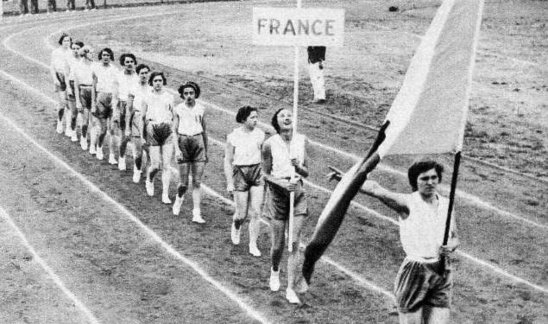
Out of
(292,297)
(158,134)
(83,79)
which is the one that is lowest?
(292,297)

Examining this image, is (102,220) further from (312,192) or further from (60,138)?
(60,138)

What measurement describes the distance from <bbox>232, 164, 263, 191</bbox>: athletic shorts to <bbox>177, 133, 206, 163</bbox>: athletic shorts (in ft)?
3.24

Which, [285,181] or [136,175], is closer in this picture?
[285,181]

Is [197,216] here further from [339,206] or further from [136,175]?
[339,206]

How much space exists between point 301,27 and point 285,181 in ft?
6.25

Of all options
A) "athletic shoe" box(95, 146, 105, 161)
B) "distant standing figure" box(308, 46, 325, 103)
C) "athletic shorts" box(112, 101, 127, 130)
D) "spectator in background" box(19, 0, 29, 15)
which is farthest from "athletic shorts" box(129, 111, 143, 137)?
"spectator in background" box(19, 0, 29, 15)

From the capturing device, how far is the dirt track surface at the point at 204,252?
8.31 metres

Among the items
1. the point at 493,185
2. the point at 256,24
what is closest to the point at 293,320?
the point at 256,24

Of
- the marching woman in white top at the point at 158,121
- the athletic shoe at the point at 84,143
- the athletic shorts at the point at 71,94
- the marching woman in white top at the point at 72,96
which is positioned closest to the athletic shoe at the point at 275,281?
the marching woman in white top at the point at 158,121

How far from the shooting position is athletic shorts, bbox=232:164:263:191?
380 inches

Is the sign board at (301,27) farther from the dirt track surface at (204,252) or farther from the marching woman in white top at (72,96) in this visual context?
the marching woman in white top at (72,96)

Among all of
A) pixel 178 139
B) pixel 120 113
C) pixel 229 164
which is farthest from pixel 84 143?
pixel 229 164

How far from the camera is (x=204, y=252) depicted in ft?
32.6

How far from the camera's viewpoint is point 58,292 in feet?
28.5
